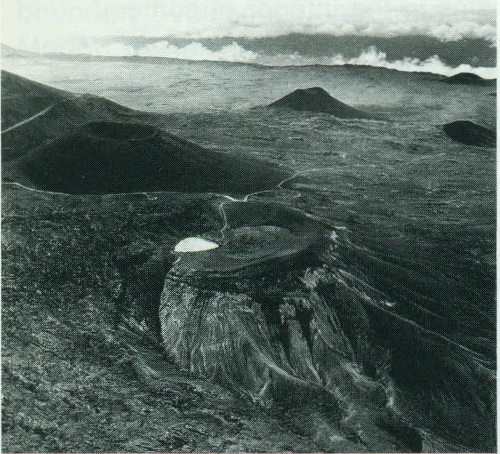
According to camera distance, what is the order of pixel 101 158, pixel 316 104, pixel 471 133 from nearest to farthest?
pixel 101 158 → pixel 471 133 → pixel 316 104

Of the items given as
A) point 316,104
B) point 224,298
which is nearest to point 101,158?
point 224,298

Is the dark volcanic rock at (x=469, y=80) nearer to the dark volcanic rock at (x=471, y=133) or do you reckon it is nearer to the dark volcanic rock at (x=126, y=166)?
the dark volcanic rock at (x=471, y=133)

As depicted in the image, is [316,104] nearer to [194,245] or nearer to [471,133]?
[471,133]

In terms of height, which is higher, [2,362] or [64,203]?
[64,203]

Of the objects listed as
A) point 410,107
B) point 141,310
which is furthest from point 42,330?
point 410,107

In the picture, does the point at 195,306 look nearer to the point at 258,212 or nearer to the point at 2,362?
the point at 2,362

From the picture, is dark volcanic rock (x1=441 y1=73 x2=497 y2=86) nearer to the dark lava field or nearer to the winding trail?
the dark lava field
